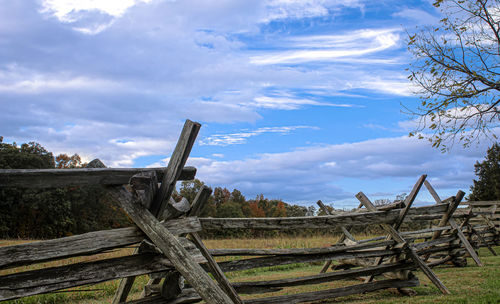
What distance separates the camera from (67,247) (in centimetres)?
397

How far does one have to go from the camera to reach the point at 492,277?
27.1 feet

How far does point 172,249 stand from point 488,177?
107ft

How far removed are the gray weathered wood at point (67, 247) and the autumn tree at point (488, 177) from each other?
3177 centimetres

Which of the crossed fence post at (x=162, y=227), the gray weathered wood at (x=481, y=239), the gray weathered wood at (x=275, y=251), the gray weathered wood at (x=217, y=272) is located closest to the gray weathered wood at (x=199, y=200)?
the gray weathered wood at (x=217, y=272)

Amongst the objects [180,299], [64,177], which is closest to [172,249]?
[64,177]

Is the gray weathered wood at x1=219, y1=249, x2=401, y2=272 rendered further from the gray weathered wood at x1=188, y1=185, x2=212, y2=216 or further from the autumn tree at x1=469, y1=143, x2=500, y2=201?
the autumn tree at x1=469, y1=143, x2=500, y2=201

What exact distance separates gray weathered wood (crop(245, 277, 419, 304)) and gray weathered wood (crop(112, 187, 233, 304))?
1704 millimetres

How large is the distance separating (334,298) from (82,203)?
2654 cm

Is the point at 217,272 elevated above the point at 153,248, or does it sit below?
below

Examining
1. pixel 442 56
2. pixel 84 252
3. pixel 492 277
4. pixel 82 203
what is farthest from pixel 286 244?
pixel 82 203

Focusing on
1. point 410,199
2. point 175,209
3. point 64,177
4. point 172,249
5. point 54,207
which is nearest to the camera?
point 64,177

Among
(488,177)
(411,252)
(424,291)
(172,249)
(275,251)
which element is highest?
(488,177)

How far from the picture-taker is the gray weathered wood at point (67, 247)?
12.3 feet

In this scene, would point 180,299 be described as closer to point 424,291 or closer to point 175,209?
point 175,209
